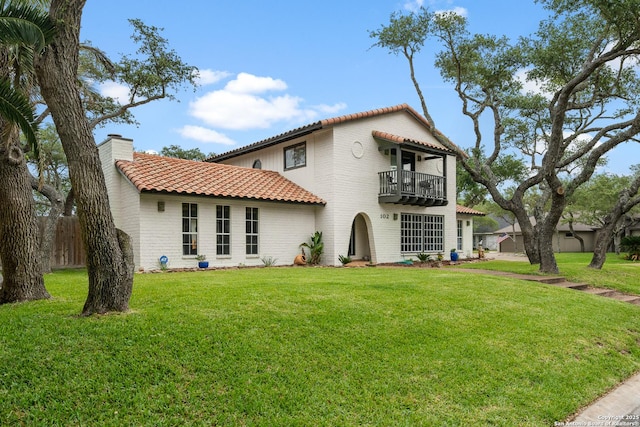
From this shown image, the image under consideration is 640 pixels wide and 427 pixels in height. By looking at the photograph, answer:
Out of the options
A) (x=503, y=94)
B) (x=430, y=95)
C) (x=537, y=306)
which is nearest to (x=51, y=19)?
(x=537, y=306)

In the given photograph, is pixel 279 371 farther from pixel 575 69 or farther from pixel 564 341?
pixel 575 69

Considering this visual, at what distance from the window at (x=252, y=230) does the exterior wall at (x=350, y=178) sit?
2850mm

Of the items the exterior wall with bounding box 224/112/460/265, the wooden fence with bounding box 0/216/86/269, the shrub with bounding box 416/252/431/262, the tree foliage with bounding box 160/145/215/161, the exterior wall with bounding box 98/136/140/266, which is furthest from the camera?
→ the tree foliage with bounding box 160/145/215/161

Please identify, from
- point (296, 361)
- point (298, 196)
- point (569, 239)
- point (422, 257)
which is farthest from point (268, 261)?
point (569, 239)

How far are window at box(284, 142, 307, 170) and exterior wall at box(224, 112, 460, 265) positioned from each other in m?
0.24

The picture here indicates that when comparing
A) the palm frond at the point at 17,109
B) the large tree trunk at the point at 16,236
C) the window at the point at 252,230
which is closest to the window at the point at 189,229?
the window at the point at 252,230

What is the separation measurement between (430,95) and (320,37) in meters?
7.71

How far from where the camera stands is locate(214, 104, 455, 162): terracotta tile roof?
1667 centimetres

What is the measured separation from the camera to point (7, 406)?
11.7 feet

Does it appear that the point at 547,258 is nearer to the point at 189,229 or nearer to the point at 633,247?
the point at 189,229

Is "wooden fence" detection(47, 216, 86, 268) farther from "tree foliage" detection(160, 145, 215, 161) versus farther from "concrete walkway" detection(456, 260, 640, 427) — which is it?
"tree foliage" detection(160, 145, 215, 161)

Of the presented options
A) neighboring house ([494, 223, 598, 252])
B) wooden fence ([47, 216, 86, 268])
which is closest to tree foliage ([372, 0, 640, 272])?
wooden fence ([47, 216, 86, 268])

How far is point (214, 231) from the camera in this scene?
14812 mm

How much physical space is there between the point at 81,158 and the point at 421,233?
1704 cm
